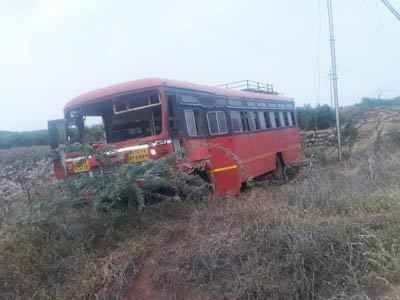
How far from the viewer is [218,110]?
978cm

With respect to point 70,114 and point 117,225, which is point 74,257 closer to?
point 117,225

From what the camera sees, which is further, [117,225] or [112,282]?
[117,225]

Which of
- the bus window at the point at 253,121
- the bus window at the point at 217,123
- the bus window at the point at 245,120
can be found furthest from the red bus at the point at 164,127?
the bus window at the point at 253,121

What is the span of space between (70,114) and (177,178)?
3074mm

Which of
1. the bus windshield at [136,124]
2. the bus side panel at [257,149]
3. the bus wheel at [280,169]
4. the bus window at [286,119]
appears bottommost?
the bus wheel at [280,169]

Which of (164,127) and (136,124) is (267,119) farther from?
(164,127)

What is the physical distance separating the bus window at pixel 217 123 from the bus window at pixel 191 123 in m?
0.73

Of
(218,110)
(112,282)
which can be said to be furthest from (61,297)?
(218,110)

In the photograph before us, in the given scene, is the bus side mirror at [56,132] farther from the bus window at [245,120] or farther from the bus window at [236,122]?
the bus window at [245,120]

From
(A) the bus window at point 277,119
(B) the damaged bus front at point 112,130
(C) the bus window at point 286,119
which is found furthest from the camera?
(C) the bus window at point 286,119

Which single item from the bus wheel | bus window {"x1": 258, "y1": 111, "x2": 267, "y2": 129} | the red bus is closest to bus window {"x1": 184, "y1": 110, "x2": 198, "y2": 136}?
the red bus

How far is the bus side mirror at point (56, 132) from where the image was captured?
805 cm

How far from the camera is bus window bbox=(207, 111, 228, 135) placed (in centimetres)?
917

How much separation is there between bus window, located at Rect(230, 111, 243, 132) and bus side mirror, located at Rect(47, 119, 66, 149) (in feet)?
13.7
